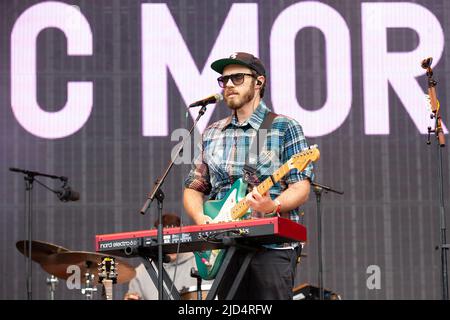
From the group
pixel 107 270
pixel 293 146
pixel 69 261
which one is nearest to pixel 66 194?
pixel 69 261

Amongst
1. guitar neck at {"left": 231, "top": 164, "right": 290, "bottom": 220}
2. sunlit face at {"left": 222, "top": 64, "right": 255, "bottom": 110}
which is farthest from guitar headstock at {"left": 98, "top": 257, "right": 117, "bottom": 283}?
sunlit face at {"left": 222, "top": 64, "right": 255, "bottom": 110}

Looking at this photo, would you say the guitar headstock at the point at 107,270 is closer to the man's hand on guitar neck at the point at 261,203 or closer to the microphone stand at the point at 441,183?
the man's hand on guitar neck at the point at 261,203

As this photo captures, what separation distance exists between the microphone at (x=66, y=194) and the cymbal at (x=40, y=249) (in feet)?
2.62

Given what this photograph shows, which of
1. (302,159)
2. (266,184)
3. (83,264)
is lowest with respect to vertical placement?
(83,264)

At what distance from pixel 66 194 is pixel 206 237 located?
392 cm

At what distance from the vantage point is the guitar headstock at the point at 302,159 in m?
4.37

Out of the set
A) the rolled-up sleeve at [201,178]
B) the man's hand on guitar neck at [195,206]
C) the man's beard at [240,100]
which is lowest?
the man's hand on guitar neck at [195,206]

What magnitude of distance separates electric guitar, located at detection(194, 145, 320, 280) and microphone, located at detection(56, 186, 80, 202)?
359cm

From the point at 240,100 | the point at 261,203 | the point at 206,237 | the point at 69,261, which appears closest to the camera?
the point at 206,237

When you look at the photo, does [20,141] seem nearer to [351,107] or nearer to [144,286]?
[144,286]

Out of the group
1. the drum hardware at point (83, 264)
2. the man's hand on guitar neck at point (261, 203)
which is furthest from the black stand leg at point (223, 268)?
the drum hardware at point (83, 264)

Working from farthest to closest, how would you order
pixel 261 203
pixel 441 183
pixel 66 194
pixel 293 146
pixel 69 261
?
pixel 66 194
pixel 69 261
pixel 441 183
pixel 293 146
pixel 261 203

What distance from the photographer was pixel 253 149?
15.0 ft

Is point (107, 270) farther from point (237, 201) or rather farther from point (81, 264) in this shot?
point (81, 264)
